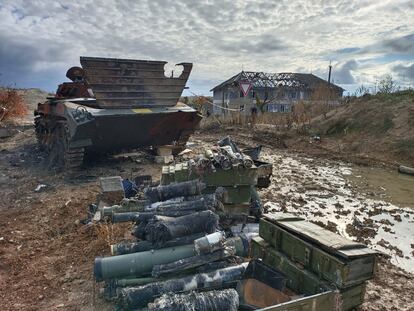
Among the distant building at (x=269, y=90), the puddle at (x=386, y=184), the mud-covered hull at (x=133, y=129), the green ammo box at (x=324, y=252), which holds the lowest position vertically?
the puddle at (x=386, y=184)

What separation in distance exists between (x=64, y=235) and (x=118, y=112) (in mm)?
3635

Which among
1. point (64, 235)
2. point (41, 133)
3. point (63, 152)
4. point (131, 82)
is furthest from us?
point (41, 133)

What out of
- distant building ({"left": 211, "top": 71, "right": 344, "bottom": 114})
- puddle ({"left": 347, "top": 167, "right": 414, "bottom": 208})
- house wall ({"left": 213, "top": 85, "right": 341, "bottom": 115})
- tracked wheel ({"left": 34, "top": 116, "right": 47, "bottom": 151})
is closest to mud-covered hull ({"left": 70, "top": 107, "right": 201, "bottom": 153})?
tracked wheel ({"left": 34, "top": 116, "right": 47, "bottom": 151})

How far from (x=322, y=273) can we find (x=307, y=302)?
0.39 metres

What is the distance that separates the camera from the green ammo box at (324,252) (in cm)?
285

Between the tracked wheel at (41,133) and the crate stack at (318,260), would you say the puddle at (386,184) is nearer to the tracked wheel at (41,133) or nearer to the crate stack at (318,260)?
the crate stack at (318,260)

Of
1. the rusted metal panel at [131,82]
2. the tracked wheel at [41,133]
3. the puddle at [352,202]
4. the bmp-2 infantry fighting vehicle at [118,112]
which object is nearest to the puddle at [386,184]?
the puddle at [352,202]

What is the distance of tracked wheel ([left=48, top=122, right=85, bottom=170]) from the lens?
27.9 ft

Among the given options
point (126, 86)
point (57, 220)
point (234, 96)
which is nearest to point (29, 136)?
point (126, 86)

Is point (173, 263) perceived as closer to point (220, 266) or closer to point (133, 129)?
point (220, 266)

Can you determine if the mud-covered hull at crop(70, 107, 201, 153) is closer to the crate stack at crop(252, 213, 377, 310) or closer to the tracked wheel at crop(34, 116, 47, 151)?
the tracked wheel at crop(34, 116, 47, 151)

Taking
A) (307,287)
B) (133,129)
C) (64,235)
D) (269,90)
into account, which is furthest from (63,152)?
(269,90)

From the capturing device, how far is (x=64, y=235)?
5.19 m

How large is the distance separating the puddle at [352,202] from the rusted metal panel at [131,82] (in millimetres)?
3427
